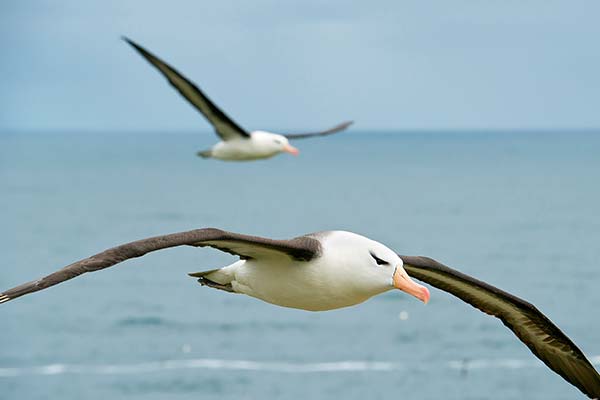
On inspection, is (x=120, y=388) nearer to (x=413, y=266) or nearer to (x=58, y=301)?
(x=58, y=301)

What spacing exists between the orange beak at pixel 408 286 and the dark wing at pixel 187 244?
58 cm

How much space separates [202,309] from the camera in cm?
4953

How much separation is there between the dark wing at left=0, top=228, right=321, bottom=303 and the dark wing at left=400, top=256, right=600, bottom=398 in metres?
1.58

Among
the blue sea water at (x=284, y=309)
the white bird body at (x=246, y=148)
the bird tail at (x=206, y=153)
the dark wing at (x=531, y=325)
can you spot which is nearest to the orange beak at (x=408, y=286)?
the dark wing at (x=531, y=325)

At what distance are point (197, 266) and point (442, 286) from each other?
162 ft

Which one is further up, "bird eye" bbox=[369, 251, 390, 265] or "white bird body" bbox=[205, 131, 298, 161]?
"bird eye" bbox=[369, 251, 390, 265]

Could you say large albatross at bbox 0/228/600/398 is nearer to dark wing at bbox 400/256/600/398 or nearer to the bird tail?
dark wing at bbox 400/256/600/398

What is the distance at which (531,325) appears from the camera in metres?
10.5

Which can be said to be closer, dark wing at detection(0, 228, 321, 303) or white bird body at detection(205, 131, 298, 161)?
dark wing at detection(0, 228, 321, 303)

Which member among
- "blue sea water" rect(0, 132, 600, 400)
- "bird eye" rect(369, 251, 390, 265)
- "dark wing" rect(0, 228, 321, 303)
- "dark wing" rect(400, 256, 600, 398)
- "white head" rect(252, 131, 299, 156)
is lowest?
"blue sea water" rect(0, 132, 600, 400)

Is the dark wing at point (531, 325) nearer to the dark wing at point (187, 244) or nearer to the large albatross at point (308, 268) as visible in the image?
the large albatross at point (308, 268)

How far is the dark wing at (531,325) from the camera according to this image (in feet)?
33.0

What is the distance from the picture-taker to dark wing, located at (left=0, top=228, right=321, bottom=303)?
7156 millimetres

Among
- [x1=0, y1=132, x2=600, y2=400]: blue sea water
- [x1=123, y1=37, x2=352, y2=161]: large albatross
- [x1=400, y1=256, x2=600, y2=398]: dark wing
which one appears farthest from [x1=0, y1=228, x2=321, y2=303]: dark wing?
[x1=0, y1=132, x2=600, y2=400]: blue sea water
